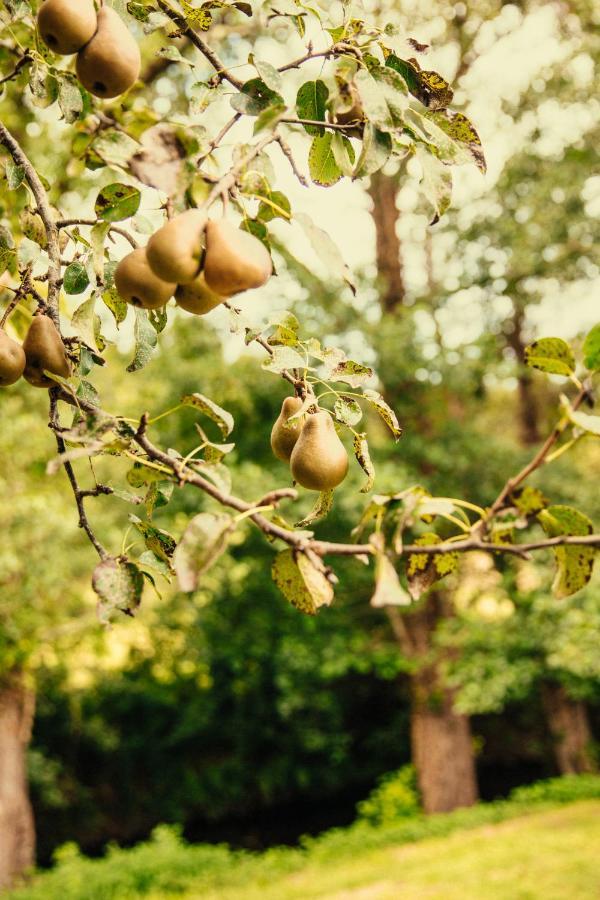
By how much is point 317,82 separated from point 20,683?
846 cm

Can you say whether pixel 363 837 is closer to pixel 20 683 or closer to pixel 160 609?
pixel 160 609

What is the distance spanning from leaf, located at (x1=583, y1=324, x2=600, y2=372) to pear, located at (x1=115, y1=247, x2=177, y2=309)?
0.37 metres

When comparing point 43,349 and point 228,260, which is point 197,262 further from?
point 43,349

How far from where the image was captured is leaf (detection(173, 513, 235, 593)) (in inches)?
27.7

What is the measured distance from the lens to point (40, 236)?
1102mm

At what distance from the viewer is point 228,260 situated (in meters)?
0.71

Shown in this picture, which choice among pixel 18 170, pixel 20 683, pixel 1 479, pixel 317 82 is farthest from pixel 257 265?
pixel 20 683

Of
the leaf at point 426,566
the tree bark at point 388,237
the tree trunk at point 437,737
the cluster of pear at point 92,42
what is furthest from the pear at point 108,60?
the tree trunk at point 437,737

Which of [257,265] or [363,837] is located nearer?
[257,265]

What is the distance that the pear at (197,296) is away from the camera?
757 mm

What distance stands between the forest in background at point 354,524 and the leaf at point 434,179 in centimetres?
459

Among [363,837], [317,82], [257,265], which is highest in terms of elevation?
[317,82]

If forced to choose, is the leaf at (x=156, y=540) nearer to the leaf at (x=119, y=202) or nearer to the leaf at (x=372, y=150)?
the leaf at (x=119, y=202)

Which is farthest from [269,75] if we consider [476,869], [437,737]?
[437,737]
